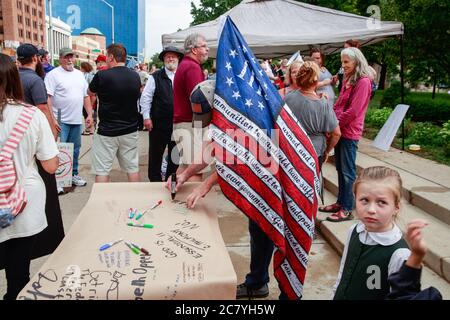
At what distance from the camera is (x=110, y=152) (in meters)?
5.23

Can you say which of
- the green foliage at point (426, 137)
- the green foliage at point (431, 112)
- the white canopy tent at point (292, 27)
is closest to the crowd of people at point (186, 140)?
the white canopy tent at point (292, 27)

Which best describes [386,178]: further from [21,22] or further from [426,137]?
[21,22]

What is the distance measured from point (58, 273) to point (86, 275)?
106 millimetres

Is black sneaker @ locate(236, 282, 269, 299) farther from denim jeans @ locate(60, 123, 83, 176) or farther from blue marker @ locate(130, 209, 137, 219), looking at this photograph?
denim jeans @ locate(60, 123, 83, 176)

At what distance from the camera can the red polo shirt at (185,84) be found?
16.2 ft

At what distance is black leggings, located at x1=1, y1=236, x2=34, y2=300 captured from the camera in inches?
98.9

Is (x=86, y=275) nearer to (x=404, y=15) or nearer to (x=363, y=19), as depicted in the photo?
(x=363, y=19)

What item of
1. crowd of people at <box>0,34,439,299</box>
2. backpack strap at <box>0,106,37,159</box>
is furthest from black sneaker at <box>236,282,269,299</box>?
backpack strap at <box>0,106,37,159</box>

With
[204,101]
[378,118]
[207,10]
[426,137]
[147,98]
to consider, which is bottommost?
[426,137]

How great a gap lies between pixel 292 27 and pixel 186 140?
4.64m

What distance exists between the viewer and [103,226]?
6.81 ft

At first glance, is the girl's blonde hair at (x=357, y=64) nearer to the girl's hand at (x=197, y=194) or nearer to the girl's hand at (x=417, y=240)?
the girl's hand at (x=197, y=194)

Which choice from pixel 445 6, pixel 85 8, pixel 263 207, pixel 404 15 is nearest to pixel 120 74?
pixel 263 207

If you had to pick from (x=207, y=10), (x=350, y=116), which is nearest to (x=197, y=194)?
(x=350, y=116)
